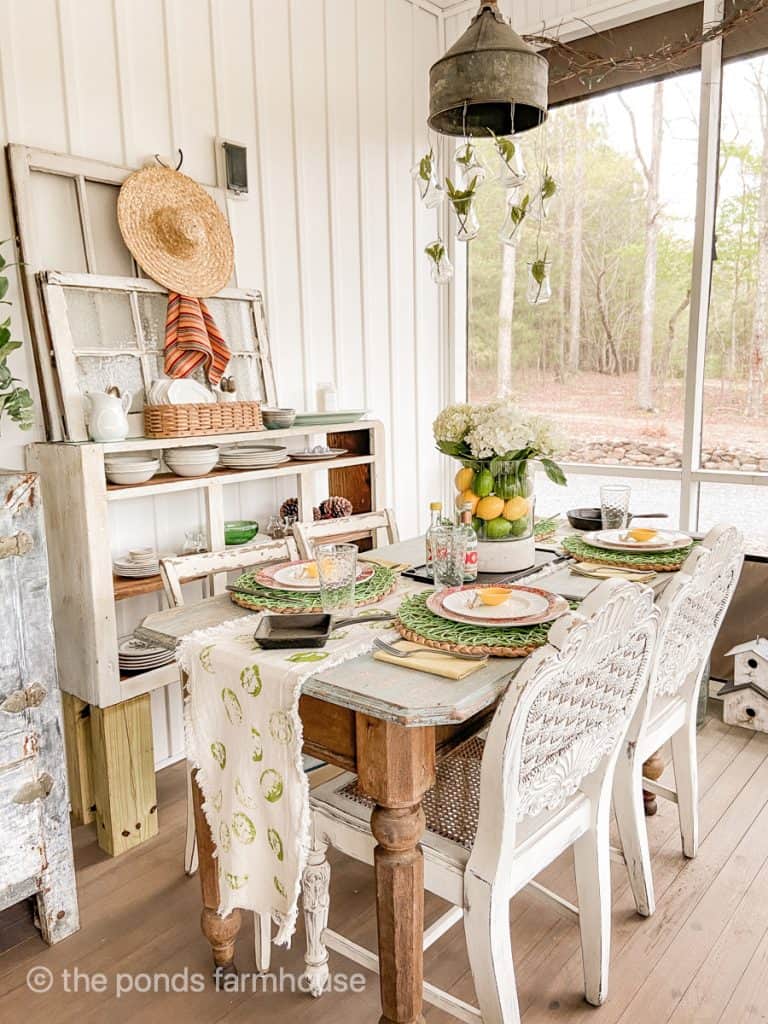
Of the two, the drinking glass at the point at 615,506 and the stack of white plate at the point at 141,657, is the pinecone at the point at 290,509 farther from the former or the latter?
the drinking glass at the point at 615,506

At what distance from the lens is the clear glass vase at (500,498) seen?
200 cm

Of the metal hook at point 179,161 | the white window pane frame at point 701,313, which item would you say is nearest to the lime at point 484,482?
the metal hook at point 179,161

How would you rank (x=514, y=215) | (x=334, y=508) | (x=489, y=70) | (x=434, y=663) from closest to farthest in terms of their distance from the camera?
(x=434, y=663), (x=489, y=70), (x=514, y=215), (x=334, y=508)

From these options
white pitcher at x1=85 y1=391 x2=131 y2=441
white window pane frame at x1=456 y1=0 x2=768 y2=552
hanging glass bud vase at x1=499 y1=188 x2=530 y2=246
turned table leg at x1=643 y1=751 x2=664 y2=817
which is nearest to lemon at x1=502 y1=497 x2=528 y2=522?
hanging glass bud vase at x1=499 y1=188 x2=530 y2=246

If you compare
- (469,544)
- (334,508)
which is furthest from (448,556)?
(334,508)

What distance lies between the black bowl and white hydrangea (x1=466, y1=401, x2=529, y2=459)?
0.64m

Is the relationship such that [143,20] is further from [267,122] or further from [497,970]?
[497,970]

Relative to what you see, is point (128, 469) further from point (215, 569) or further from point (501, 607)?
point (501, 607)

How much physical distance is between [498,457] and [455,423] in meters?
0.14

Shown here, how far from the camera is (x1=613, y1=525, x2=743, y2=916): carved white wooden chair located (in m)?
1.74

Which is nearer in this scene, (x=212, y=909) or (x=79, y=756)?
(x=212, y=909)

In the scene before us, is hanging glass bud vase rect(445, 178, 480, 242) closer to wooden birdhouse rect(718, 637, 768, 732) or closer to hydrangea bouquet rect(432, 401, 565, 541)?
hydrangea bouquet rect(432, 401, 565, 541)

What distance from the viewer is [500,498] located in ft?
→ 6.61

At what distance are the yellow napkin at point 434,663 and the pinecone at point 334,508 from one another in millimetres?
1537
